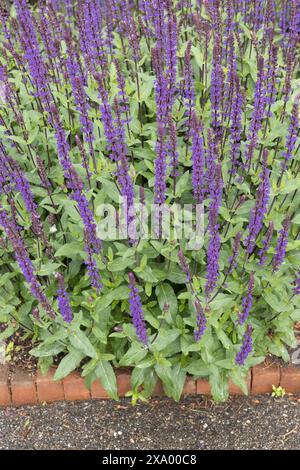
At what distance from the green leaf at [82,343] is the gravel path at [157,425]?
2.41 feet

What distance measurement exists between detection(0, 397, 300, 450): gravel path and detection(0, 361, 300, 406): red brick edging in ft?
0.25

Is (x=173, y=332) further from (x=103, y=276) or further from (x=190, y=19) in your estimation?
(x=190, y=19)

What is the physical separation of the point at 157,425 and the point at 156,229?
5.15ft

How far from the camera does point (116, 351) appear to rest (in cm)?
399

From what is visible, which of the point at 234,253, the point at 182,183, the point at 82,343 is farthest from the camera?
the point at 182,183

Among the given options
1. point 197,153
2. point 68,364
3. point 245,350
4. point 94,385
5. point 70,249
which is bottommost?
point 94,385

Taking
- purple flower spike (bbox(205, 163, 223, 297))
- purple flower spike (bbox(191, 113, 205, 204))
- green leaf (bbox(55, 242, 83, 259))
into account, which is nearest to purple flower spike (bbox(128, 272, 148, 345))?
purple flower spike (bbox(205, 163, 223, 297))

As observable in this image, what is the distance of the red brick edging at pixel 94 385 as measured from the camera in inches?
160

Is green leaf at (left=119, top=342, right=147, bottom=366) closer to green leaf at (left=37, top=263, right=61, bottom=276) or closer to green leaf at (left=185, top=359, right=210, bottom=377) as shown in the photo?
green leaf at (left=185, top=359, right=210, bottom=377)

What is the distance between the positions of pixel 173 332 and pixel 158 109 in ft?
5.36

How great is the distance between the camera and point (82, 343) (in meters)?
3.63

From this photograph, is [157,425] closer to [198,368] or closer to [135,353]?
[198,368]

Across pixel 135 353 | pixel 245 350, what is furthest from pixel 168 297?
pixel 245 350
